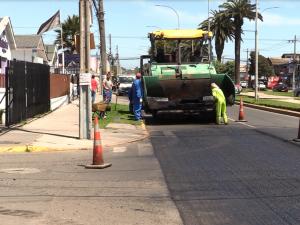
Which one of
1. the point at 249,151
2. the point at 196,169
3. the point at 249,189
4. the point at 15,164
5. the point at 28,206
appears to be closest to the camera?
the point at 28,206

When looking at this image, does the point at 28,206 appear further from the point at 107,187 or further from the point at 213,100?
the point at 213,100

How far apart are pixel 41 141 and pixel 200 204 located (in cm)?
678

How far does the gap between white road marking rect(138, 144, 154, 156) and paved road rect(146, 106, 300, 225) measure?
0.20 meters

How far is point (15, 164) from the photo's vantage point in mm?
9609

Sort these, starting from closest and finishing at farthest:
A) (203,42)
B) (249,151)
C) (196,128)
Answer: (249,151)
(196,128)
(203,42)

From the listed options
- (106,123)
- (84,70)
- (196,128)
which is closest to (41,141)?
(84,70)

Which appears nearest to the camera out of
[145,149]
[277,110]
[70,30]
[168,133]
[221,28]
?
[145,149]

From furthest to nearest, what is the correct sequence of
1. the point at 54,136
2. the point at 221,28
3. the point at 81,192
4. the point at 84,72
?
the point at 221,28 < the point at 54,136 < the point at 84,72 < the point at 81,192

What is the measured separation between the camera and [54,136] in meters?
13.2

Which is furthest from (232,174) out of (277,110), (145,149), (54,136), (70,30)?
(70,30)

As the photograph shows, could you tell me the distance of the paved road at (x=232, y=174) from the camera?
607 cm

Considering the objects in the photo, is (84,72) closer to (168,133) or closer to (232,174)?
(168,133)

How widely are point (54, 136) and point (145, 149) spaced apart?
9.84 ft

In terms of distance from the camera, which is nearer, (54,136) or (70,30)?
(54,136)
